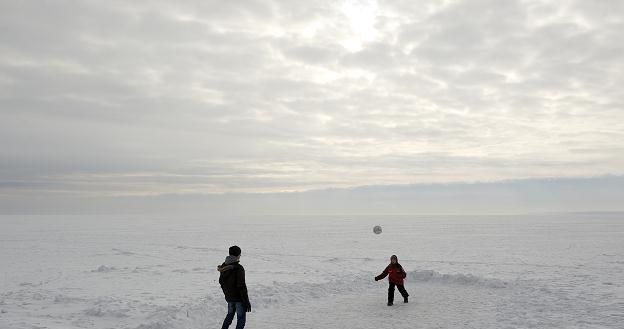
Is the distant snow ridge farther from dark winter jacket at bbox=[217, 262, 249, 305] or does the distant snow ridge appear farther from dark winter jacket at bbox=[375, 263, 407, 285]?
dark winter jacket at bbox=[217, 262, 249, 305]

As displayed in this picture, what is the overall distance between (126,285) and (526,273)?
1596 centimetres

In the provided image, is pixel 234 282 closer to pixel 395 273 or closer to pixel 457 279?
pixel 395 273

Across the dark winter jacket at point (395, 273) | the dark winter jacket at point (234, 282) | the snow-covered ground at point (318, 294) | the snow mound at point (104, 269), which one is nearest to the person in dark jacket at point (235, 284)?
the dark winter jacket at point (234, 282)

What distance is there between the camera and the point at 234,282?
28.9 ft

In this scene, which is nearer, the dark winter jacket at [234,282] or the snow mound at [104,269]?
the dark winter jacket at [234,282]

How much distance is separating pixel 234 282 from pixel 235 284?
41 mm

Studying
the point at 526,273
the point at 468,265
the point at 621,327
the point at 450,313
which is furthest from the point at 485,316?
the point at 468,265

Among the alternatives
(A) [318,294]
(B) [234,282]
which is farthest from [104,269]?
(B) [234,282]

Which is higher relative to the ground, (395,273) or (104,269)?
(395,273)

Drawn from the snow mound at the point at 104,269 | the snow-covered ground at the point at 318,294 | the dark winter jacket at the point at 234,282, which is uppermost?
the dark winter jacket at the point at 234,282

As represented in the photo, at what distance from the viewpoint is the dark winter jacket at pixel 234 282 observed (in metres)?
8.71

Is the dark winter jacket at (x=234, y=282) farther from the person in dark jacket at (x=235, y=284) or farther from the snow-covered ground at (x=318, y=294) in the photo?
the snow-covered ground at (x=318, y=294)

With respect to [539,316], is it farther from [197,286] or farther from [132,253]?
[132,253]

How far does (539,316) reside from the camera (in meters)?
11.4
